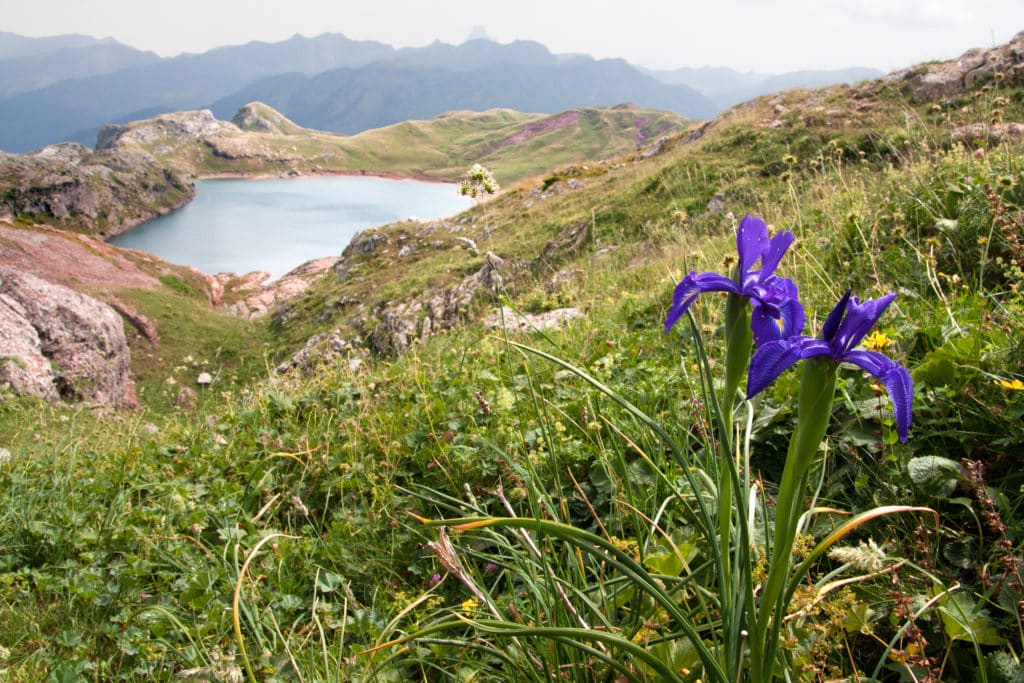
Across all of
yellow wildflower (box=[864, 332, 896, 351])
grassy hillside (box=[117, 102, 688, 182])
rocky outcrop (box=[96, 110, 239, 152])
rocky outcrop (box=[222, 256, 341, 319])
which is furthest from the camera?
grassy hillside (box=[117, 102, 688, 182])

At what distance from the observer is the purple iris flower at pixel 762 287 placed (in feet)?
2.86

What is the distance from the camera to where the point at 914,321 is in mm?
2652

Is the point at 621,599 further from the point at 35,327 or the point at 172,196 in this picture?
the point at 172,196

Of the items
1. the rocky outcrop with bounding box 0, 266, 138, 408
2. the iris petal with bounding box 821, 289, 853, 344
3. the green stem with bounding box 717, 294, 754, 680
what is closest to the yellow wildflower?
the green stem with bounding box 717, 294, 754, 680

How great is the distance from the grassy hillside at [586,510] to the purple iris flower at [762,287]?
138mm

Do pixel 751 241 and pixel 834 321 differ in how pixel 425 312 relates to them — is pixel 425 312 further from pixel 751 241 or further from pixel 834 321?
pixel 834 321

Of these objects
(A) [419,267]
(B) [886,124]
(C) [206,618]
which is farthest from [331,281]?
(C) [206,618]

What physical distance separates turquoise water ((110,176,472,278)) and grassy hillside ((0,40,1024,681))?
113 ft

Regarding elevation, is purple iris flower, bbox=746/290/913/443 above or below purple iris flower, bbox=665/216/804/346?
below

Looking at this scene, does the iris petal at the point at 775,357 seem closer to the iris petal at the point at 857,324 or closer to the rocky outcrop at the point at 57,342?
the iris petal at the point at 857,324

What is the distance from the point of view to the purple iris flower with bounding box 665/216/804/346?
2.86 ft

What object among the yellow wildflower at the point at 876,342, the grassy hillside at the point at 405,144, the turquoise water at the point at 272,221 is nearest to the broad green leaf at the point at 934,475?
the yellow wildflower at the point at 876,342

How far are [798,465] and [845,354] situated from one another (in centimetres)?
19

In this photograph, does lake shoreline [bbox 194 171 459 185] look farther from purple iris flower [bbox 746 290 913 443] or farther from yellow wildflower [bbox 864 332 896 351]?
purple iris flower [bbox 746 290 913 443]
